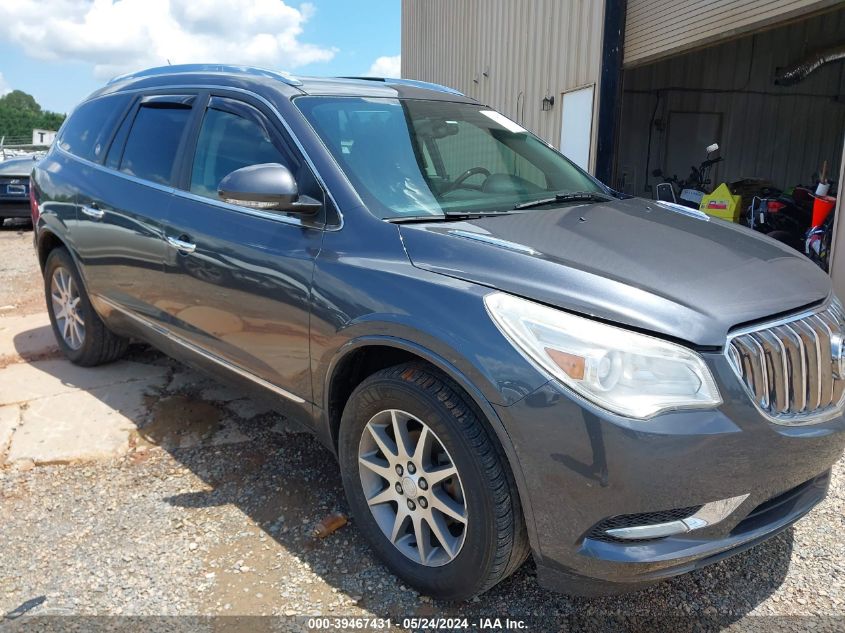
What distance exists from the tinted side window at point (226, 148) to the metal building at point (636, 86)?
6.30 metres

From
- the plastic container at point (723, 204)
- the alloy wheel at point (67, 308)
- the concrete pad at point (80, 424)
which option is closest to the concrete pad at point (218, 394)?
the concrete pad at point (80, 424)

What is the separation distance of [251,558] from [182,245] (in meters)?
1.45

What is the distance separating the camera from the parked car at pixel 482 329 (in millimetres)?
1784

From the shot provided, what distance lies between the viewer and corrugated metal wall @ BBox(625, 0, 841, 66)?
19.2 ft

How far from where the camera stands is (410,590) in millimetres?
2344

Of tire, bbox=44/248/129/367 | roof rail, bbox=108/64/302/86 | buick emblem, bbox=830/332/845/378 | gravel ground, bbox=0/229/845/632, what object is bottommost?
gravel ground, bbox=0/229/845/632

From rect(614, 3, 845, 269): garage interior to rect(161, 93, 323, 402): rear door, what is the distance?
421 inches

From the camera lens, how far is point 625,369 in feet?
5.81

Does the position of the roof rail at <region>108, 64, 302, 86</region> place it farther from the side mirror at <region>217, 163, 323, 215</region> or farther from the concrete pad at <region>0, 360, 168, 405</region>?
the concrete pad at <region>0, 360, 168, 405</region>

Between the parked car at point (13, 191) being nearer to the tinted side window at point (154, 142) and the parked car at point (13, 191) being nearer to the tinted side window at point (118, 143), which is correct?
the tinted side window at point (118, 143)

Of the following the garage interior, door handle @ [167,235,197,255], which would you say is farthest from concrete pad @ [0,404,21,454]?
the garage interior

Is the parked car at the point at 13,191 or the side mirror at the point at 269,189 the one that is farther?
the parked car at the point at 13,191

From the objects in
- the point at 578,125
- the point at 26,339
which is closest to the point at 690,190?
the point at 578,125

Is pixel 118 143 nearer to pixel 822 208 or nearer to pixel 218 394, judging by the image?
pixel 218 394
